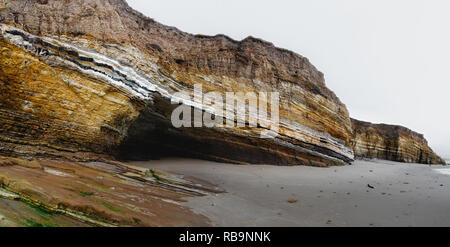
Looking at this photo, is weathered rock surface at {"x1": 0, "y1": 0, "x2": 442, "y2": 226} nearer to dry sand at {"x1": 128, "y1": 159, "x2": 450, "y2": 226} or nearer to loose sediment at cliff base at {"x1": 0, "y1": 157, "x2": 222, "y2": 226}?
loose sediment at cliff base at {"x1": 0, "y1": 157, "x2": 222, "y2": 226}

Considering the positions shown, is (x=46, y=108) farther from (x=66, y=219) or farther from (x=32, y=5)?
(x=66, y=219)

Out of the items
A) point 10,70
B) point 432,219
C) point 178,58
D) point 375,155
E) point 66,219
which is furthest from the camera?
point 375,155

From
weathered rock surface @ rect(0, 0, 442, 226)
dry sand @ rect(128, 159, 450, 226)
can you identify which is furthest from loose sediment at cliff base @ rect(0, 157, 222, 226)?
dry sand @ rect(128, 159, 450, 226)

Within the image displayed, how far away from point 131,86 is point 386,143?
2452cm

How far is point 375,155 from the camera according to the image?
70.3ft

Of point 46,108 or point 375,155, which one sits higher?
point 46,108

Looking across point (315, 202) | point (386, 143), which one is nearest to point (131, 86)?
point (315, 202)

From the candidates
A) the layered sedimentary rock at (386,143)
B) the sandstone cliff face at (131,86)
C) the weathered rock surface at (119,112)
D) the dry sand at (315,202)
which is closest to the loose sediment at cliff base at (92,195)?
the weathered rock surface at (119,112)

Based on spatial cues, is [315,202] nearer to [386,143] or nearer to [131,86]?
[131,86]

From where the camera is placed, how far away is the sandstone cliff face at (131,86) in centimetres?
557

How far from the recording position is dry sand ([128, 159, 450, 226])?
3859 millimetres

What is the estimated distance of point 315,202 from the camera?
493 cm
